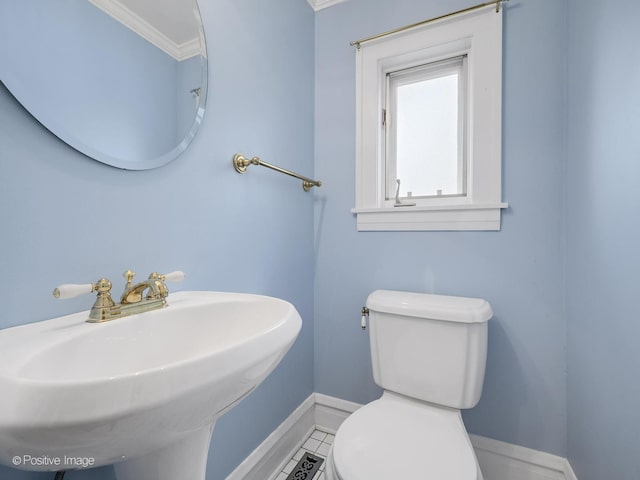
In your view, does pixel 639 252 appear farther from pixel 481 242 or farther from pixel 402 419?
pixel 402 419

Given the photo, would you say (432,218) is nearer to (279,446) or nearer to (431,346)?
(431,346)

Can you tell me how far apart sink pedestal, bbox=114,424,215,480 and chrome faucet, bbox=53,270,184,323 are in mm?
275

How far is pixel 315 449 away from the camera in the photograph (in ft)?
4.48

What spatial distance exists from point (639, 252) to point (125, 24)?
1309 millimetres

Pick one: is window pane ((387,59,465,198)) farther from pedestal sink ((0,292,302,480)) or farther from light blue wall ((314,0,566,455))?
pedestal sink ((0,292,302,480))

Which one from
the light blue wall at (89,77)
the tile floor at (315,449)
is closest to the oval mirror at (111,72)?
the light blue wall at (89,77)

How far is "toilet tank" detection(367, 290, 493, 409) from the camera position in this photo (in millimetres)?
1015

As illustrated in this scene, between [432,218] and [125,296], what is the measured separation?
1.12 meters

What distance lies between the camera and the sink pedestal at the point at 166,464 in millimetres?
558

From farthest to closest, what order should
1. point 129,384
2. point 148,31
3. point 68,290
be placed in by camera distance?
point 148,31 → point 68,290 → point 129,384

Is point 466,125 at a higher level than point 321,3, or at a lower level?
lower

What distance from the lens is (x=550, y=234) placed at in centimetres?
110

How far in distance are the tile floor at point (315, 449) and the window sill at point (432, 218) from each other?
103 centimetres

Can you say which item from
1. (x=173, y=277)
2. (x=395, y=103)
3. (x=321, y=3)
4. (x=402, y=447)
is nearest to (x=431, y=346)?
(x=402, y=447)
